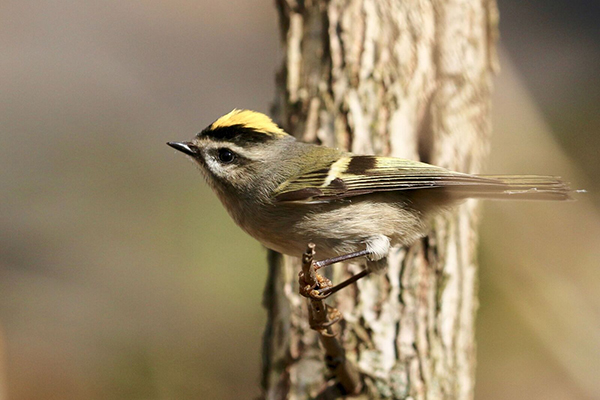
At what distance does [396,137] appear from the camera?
10.3 feet

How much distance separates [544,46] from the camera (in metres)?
6.24

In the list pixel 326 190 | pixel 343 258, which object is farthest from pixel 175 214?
pixel 343 258

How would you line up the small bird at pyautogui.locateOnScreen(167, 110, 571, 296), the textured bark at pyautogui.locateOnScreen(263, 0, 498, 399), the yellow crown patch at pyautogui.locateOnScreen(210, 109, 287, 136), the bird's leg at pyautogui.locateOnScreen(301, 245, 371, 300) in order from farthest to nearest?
the textured bark at pyautogui.locateOnScreen(263, 0, 498, 399) < the yellow crown patch at pyautogui.locateOnScreen(210, 109, 287, 136) < the small bird at pyautogui.locateOnScreen(167, 110, 571, 296) < the bird's leg at pyautogui.locateOnScreen(301, 245, 371, 300)

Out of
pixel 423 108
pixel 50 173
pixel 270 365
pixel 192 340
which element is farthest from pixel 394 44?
pixel 50 173

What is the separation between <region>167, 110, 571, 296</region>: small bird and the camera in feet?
8.01

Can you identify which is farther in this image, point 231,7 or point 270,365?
point 231,7

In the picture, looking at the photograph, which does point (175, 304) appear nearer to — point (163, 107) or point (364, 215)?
point (163, 107)

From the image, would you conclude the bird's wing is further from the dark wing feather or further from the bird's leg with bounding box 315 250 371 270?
the bird's leg with bounding box 315 250 371 270

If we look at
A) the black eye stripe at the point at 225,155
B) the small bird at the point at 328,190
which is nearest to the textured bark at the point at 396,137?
the small bird at the point at 328,190

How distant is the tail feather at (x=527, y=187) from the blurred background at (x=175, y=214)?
72.7 inches

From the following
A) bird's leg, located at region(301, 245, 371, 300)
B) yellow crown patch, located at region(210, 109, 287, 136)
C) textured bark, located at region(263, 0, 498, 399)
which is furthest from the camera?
textured bark, located at region(263, 0, 498, 399)

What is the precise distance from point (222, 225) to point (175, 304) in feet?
2.42

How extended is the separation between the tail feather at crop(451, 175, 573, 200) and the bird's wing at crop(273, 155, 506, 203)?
0.29ft

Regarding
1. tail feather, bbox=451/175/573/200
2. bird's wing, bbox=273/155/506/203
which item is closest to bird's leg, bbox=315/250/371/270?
bird's wing, bbox=273/155/506/203
